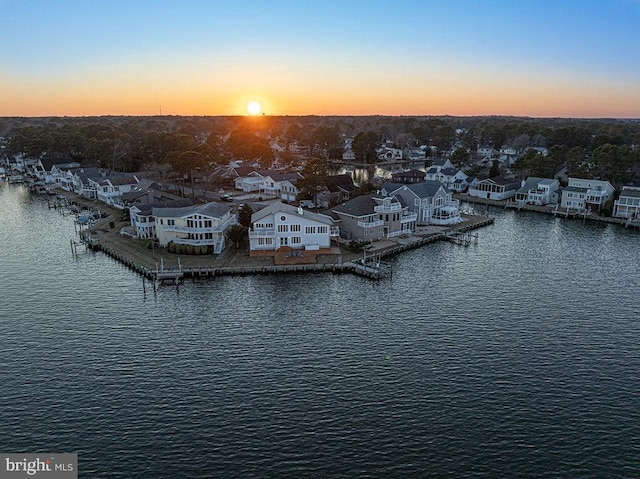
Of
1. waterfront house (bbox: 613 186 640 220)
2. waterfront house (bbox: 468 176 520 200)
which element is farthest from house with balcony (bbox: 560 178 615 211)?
waterfront house (bbox: 468 176 520 200)

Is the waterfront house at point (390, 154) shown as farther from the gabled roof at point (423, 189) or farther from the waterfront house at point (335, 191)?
the gabled roof at point (423, 189)

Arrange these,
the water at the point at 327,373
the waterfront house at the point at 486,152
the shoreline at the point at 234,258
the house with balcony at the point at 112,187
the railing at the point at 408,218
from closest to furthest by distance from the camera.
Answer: the water at the point at 327,373, the shoreline at the point at 234,258, the railing at the point at 408,218, the house with balcony at the point at 112,187, the waterfront house at the point at 486,152

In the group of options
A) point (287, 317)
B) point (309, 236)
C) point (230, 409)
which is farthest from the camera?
point (309, 236)

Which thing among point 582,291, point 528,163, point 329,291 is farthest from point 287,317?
point 528,163

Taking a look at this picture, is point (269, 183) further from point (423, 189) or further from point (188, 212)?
point (188, 212)

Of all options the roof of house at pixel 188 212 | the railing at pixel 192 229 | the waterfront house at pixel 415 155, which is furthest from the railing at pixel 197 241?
the waterfront house at pixel 415 155

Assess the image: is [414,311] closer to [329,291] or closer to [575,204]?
[329,291]
